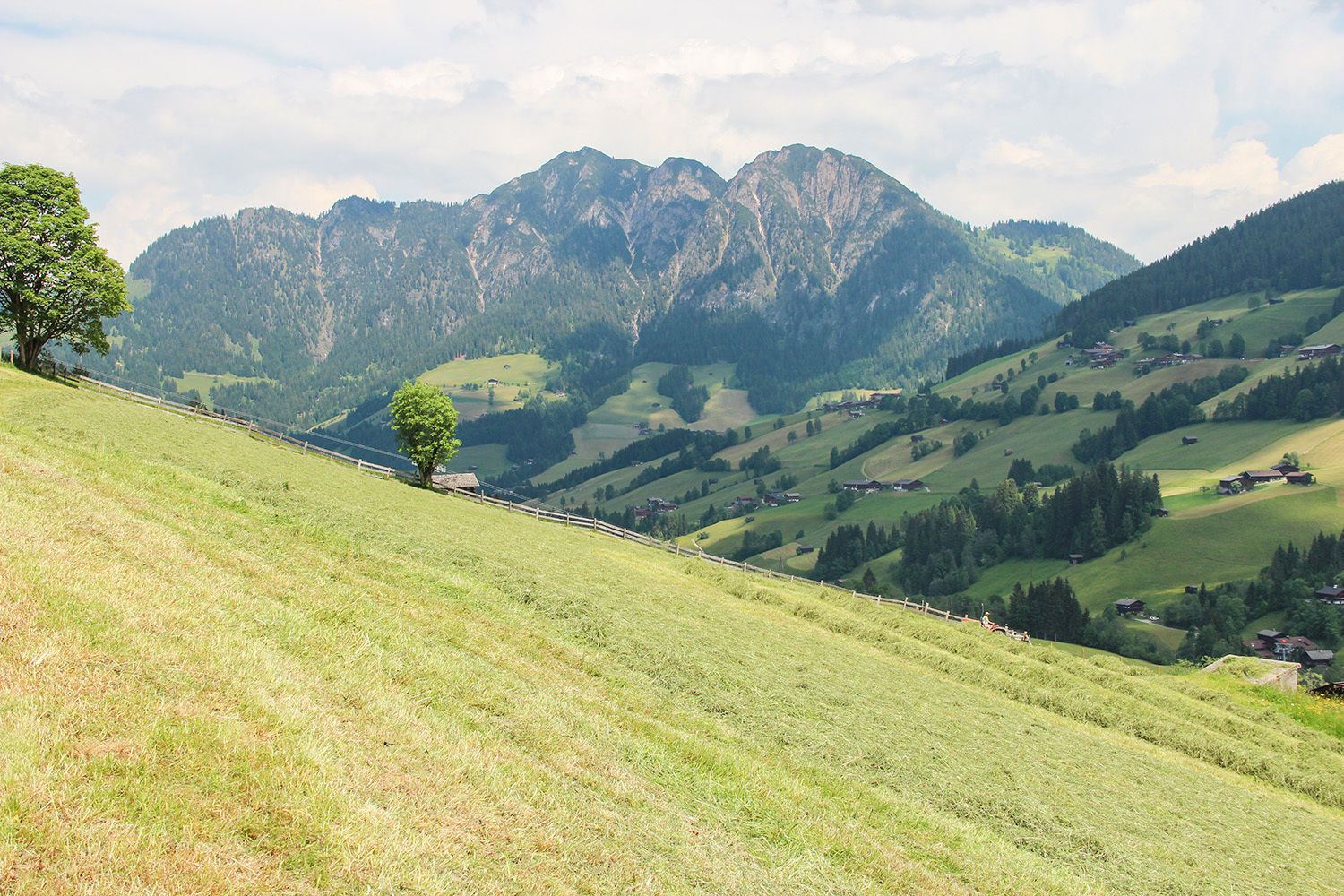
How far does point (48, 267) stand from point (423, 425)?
89.1ft

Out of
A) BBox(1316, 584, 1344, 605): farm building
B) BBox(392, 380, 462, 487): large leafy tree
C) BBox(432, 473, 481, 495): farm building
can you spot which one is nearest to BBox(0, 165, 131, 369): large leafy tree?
BBox(392, 380, 462, 487): large leafy tree

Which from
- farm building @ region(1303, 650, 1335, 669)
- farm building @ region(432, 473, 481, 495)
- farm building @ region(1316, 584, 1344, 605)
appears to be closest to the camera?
farm building @ region(432, 473, 481, 495)

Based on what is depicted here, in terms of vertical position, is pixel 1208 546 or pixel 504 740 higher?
pixel 504 740

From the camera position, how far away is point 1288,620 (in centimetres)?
11944

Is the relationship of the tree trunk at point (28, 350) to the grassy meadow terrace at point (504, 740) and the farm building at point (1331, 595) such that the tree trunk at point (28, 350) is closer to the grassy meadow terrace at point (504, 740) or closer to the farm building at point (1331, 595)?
the grassy meadow terrace at point (504, 740)

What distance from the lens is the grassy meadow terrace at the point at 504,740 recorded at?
9375mm

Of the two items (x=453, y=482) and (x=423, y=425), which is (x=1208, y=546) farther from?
(x=423, y=425)

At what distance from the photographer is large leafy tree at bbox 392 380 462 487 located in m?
67.1

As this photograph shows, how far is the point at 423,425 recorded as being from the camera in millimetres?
67250

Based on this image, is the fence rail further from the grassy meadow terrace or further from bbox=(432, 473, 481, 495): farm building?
the grassy meadow terrace

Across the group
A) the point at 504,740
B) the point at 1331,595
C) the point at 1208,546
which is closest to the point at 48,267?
the point at 504,740

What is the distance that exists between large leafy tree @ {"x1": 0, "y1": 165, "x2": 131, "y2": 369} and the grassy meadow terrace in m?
30.7

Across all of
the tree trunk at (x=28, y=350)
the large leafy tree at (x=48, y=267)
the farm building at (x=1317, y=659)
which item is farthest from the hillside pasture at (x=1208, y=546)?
the tree trunk at (x=28, y=350)

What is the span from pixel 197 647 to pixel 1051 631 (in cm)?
12556
